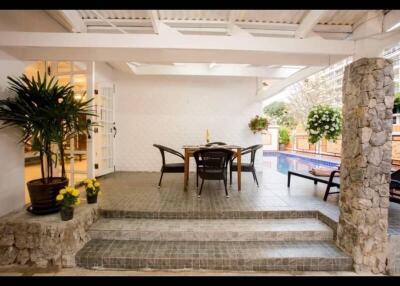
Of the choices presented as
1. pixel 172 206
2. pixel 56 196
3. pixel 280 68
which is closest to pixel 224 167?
pixel 172 206

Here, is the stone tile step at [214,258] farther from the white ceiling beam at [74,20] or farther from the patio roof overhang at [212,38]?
the white ceiling beam at [74,20]

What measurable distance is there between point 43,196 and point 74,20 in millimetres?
2169

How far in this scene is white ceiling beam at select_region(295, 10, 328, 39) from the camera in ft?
7.98

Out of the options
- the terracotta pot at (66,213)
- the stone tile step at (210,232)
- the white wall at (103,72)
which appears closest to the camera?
the terracotta pot at (66,213)

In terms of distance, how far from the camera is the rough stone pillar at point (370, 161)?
216 cm

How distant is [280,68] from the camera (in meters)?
5.23

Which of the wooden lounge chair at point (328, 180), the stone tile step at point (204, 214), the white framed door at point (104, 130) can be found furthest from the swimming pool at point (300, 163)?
the white framed door at point (104, 130)

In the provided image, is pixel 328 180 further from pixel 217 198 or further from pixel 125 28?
pixel 125 28

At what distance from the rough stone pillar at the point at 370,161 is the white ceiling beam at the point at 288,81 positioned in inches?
51.1

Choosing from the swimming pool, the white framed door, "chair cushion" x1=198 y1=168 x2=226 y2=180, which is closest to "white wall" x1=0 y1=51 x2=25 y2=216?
the white framed door
